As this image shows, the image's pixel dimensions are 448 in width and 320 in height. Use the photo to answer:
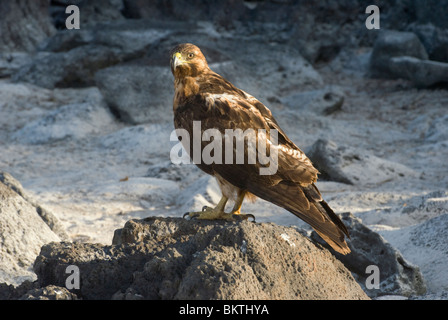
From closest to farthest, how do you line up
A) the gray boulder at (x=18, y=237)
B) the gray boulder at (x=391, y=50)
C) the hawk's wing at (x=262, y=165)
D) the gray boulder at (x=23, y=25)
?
the hawk's wing at (x=262, y=165) < the gray boulder at (x=18, y=237) < the gray boulder at (x=391, y=50) < the gray boulder at (x=23, y=25)

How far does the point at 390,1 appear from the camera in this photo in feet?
47.1

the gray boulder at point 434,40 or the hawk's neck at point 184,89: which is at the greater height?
the hawk's neck at point 184,89

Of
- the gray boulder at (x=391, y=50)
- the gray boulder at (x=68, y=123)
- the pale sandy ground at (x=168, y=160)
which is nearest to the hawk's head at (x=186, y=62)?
the pale sandy ground at (x=168, y=160)

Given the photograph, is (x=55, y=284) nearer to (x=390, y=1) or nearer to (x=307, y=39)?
(x=307, y=39)

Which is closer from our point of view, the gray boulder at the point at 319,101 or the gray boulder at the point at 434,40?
the gray boulder at the point at 319,101

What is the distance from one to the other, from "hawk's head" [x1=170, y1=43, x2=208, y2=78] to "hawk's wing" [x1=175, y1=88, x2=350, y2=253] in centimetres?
22

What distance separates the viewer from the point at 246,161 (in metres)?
3.41

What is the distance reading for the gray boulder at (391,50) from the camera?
1223 centimetres

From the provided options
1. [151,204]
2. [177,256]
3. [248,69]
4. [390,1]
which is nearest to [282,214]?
[151,204]

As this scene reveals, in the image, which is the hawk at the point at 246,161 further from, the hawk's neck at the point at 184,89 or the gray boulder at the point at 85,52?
the gray boulder at the point at 85,52

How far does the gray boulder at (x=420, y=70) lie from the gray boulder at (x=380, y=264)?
7582mm

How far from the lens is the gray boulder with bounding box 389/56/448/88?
36.5ft

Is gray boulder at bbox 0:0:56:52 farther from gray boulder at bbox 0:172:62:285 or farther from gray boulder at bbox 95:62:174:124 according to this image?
gray boulder at bbox 0:172:62:285

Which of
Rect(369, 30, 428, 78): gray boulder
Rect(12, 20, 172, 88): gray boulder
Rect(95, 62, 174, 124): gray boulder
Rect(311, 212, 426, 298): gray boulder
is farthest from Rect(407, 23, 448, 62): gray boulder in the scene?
Rect(311, 212, 426, 298): gray boulder
